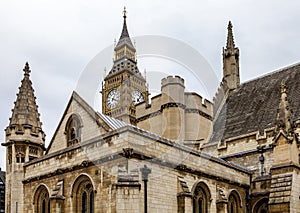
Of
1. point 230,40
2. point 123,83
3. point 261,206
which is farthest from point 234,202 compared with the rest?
point 123,83

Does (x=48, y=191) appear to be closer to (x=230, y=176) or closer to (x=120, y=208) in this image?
(x=120, y=208)

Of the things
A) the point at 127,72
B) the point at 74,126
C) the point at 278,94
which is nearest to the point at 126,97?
the point at 127,72

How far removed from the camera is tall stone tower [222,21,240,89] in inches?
1552

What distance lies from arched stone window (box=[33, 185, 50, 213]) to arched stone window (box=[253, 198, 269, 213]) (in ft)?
35.7

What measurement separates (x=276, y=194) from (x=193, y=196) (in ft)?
14.1

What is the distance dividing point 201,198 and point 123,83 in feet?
120

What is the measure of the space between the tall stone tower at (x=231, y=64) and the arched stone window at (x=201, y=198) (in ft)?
56.0

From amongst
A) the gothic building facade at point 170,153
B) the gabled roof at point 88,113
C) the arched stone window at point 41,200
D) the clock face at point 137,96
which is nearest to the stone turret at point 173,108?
the gothic building facade at point 170,153

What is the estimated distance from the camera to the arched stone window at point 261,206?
2592 centimetres

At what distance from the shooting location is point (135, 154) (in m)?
19.6

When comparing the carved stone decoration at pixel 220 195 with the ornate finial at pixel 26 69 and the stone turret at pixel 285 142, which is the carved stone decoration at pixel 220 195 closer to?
the stone turret at pixel 285 142

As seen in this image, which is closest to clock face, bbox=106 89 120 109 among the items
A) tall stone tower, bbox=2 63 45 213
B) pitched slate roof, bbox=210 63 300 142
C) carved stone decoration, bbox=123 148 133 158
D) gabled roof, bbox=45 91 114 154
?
pitched slate roof, bbox=210 63 300 142

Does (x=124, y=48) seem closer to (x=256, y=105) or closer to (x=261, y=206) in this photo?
(x=256, y=105)

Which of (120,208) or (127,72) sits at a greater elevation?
(127,72)
